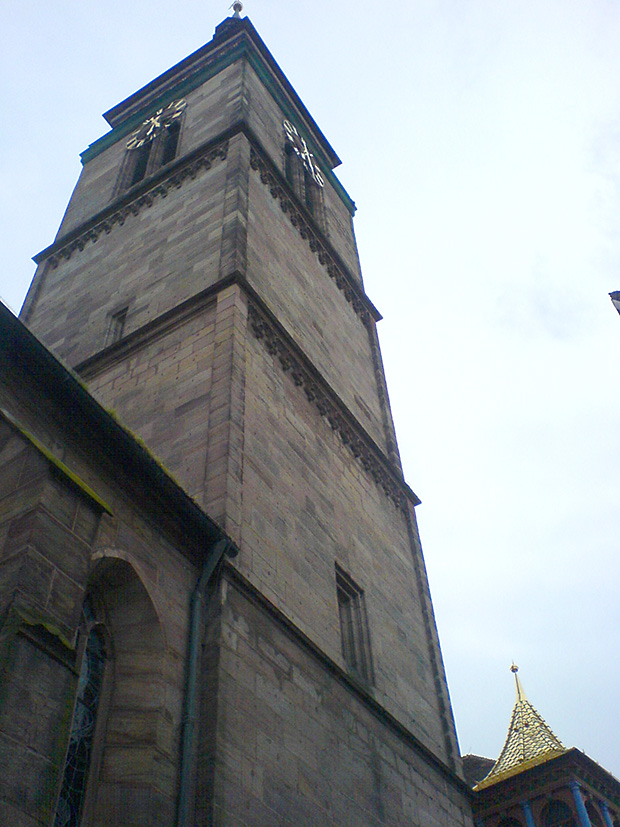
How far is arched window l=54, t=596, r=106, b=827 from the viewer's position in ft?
27.5

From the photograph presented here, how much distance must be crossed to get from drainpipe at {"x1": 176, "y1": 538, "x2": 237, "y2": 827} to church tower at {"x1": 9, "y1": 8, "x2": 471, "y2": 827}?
1.1 inches

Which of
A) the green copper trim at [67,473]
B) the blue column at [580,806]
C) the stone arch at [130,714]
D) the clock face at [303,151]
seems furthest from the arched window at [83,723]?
the clock face at [303,151]

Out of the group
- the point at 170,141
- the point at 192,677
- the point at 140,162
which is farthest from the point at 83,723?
the point at 170,141

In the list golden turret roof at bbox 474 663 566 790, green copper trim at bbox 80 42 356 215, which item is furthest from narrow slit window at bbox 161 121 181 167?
golden turret roof at bbox 474 663 566 790

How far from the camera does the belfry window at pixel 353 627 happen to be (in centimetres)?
1330

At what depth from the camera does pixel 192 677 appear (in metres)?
9.57

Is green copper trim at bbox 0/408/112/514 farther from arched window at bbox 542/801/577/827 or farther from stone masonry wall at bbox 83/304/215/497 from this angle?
arched window at bbox 542/801/577/827

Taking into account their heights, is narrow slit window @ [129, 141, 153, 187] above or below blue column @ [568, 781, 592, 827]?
above

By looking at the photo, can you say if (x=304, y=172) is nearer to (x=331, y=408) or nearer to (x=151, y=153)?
(x=151, y=153)

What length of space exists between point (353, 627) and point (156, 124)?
1838 centimetres

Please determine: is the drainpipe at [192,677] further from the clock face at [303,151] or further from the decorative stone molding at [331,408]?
the clock face at [303,151]

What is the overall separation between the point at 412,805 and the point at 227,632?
13.2 ft

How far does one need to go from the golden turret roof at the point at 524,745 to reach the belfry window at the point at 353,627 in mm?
6551

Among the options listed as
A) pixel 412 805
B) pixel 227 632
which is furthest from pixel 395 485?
pixel 227 632
